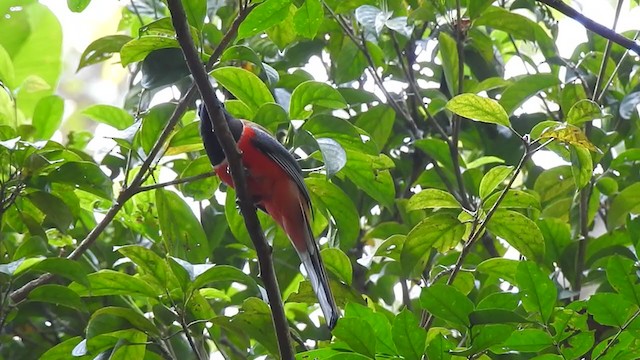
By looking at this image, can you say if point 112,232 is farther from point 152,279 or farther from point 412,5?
point 412,5

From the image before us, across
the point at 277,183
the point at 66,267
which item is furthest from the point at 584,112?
the point at 66,267

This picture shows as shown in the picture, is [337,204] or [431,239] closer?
[431,239]

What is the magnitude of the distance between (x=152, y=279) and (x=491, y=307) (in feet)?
2.95

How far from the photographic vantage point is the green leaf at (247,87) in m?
2.34

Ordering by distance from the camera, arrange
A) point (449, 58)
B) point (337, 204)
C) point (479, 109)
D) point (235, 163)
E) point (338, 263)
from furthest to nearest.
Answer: point (449, 58) < point (337, 204) < point (338, 263) < point (479, 109) < point (235, 163)

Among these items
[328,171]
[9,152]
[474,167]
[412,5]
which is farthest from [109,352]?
[412,5]

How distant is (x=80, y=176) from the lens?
7.89 ft

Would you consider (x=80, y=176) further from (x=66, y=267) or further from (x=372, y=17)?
(x=372, y=17)

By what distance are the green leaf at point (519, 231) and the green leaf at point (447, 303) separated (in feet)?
1.87

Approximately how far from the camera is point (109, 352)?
2.27m

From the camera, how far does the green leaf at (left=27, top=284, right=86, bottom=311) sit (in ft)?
7.36

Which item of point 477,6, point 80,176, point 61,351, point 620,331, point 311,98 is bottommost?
point 61,351

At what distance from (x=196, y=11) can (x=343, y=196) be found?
65 centimetres

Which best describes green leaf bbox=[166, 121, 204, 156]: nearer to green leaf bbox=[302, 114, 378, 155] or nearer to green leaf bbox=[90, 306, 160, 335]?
green leaf bbox=[302, 114, 378, 155]
